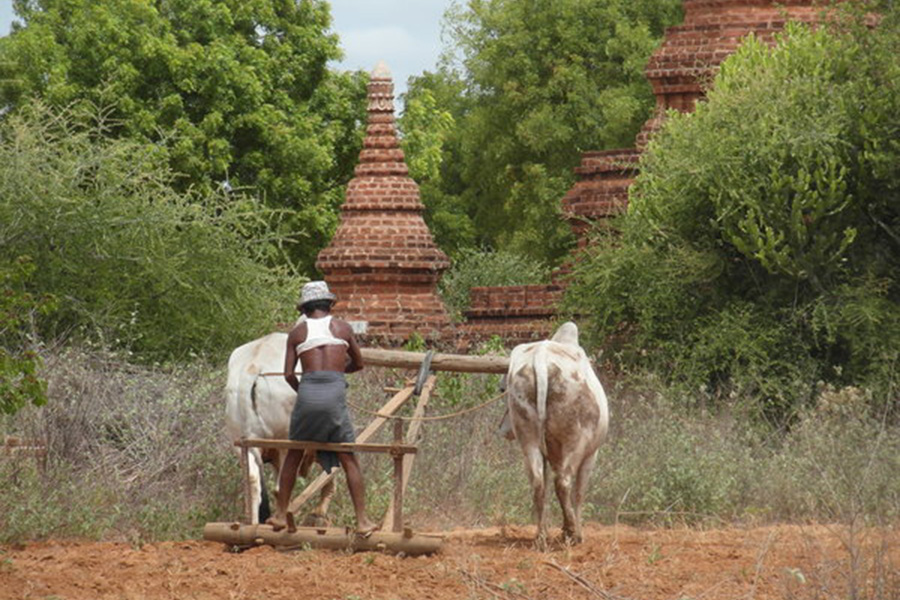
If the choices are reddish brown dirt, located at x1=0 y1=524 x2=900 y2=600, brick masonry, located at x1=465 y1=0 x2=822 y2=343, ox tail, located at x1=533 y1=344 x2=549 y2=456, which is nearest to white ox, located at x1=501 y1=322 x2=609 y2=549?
ox tail, located at x1=533 y1=344 x2=549 y2=456

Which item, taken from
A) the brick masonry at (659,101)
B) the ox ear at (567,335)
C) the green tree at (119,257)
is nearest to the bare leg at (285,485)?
the ox ear at (567,335)

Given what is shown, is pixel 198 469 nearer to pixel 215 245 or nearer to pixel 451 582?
pixel 451 582

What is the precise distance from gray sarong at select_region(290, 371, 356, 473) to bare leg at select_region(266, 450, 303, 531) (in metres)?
0.17

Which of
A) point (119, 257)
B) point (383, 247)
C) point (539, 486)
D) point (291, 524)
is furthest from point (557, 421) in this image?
point (383, 247)

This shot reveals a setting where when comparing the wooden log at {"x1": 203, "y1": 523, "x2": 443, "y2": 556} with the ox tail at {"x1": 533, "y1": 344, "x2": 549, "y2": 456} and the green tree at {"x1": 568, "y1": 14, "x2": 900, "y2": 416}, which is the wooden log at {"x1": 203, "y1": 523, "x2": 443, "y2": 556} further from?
the green tree at {"x1": 568, "y1": 14, "x2": 900, "y2": 416}

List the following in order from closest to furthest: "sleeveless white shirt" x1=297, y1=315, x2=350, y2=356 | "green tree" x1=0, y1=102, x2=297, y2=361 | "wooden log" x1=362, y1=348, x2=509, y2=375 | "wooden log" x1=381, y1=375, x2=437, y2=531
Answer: "sleeveless white shirt" x1=297, y1=315, x2=350, y2=356 → "wooden log" x1=381, y1=375, x2=437, y2=531 → "wooden log" x1=362, y1=348, x2=509, y2=375 → "green tree" x1=0, y1=102, x2=297, y2=361

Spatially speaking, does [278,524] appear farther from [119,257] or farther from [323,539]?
[119,257]

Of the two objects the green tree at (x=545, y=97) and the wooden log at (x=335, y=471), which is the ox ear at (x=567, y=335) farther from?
the green tree at (x=545, y=97)

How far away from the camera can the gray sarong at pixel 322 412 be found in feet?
40.0

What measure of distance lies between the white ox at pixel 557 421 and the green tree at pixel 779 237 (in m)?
8.41

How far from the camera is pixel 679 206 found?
2288 cm

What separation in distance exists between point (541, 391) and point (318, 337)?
4.39 ft

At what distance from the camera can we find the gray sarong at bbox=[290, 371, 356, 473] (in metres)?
12.2

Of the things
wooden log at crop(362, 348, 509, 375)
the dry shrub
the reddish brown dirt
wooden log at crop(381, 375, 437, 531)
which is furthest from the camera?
the dry shrub
